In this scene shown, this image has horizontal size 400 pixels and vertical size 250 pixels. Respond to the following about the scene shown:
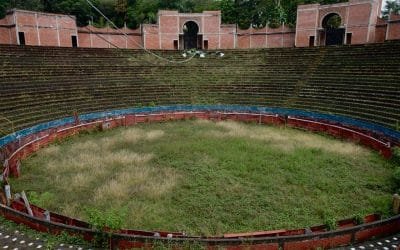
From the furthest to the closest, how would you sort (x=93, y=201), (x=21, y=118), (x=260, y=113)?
1. (x=260, y=113)
2. (x=21, y=118)
3. (x=93, y=201)

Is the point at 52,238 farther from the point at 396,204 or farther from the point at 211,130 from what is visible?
the point at 211,130

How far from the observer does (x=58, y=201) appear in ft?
29.9

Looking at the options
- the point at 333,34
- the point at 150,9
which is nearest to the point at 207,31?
the point at 333,34

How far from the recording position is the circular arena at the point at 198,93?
15426mm

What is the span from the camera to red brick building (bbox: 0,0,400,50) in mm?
26938

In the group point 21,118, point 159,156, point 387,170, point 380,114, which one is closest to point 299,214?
point 387,170

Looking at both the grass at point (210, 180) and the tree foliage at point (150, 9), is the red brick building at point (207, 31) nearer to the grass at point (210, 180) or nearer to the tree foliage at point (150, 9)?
the tree foliage at point (150, 9)

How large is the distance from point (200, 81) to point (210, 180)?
52.6ft

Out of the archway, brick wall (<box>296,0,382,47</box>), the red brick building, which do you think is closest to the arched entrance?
the red brick building

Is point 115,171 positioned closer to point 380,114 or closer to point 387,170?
point 387,170

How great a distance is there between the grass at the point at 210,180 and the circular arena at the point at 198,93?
1.86ft

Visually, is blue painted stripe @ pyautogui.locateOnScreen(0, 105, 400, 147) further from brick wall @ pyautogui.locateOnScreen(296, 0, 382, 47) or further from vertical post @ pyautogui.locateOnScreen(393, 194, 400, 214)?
brick wall @ pyautogui.locateOnScreen(296, 0, 382, 47)

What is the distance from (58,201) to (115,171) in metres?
2.63

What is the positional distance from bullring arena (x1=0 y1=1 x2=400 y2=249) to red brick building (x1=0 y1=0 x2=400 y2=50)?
7.67 feet
